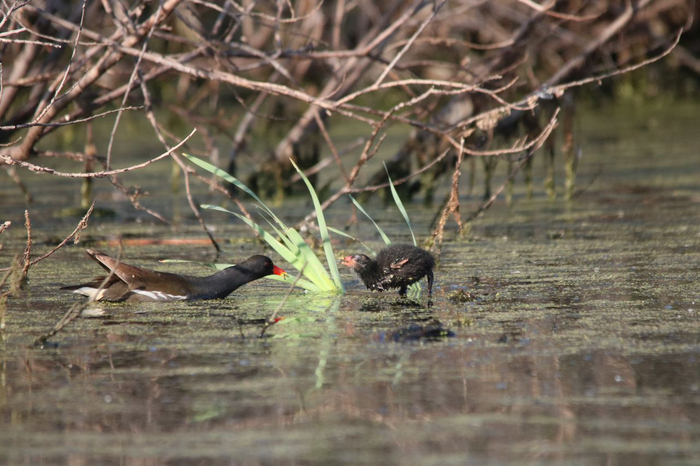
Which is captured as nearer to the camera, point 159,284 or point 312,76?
point 159,284

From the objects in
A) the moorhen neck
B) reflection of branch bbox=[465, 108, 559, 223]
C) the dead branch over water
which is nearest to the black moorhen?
the dead branch over water

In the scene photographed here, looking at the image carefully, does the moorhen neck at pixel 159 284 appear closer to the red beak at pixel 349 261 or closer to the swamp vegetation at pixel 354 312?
the swamp vegetation at pixel 354 312

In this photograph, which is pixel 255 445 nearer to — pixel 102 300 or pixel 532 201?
pixel 102 300

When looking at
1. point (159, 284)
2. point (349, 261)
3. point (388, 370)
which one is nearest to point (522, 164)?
point (349, 261)

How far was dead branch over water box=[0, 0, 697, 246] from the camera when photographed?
20.8ft

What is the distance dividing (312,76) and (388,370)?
497 inches

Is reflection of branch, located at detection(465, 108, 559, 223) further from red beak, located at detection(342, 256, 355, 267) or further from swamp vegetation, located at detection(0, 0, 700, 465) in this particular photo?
red beak, located at detection(342, 256, 355, 267)

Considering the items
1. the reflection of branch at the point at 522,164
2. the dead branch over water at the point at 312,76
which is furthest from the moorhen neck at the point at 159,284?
the reflection of branch at the point at 522,164

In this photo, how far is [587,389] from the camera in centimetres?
377

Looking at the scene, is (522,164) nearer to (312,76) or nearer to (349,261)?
(349,261)

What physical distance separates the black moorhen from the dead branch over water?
0.37 meters

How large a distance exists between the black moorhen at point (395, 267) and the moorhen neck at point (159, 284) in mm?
566

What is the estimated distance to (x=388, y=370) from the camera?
13.3ft

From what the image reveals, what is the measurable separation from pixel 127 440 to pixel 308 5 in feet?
29.6
